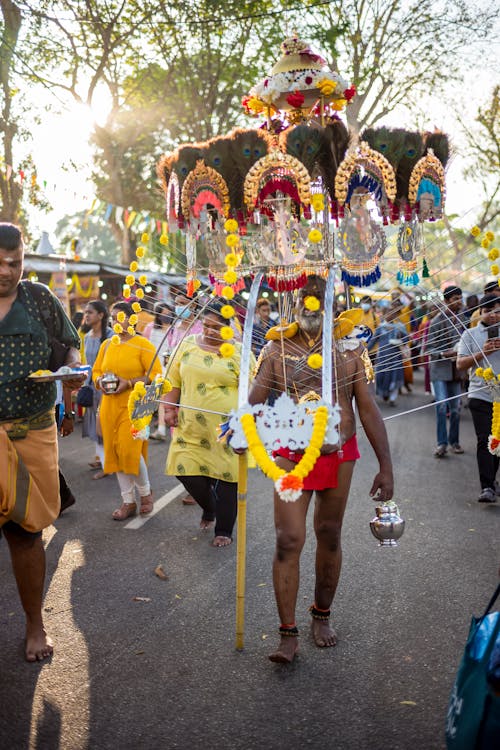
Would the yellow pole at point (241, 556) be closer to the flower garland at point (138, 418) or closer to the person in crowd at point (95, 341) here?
the flower garland at point (138, 418)

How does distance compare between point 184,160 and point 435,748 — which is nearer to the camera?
point 435,748

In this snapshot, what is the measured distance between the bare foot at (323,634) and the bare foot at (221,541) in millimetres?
1806

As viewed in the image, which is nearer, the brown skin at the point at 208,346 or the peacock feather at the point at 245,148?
the peacock feather at the point at 245,148

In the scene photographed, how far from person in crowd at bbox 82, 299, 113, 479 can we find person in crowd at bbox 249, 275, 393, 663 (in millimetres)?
4366

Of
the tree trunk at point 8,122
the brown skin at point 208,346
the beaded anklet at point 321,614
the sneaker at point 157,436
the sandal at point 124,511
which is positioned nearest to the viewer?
the beaded anklet at point 321,614

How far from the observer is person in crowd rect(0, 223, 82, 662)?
3957mm

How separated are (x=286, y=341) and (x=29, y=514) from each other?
1670 millimetres

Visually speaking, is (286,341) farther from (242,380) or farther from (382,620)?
(382,620)

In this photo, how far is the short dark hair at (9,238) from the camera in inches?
156

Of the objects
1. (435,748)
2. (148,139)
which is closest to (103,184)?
(148,139)

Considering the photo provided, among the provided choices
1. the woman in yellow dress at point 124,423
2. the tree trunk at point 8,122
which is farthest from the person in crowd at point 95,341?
the tree trunk at point 8,122

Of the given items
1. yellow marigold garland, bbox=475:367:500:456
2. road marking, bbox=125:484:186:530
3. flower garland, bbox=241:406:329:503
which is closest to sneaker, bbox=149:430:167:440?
road marking, bbox=125:484:186:530

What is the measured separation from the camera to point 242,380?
369 cm

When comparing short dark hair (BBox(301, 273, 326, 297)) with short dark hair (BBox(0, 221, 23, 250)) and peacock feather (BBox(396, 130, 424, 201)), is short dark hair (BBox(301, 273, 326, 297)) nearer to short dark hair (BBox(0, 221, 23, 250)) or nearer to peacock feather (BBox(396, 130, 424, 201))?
peacock feather (BBox(396, 130, 424, 201))
